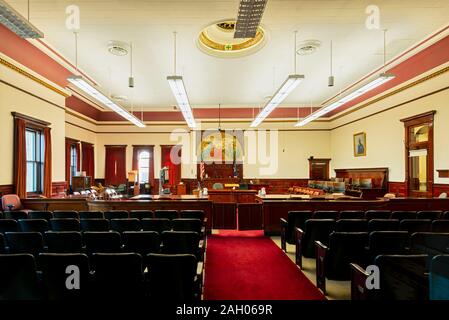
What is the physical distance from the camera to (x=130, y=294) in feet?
7.97

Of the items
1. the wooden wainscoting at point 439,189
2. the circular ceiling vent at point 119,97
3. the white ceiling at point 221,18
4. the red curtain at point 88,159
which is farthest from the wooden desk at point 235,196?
the red curtain at point 88,159

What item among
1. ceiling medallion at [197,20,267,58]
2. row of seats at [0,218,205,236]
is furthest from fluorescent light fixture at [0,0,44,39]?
ceiling medallion at [197,20,267,58]

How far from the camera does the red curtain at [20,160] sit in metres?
6.75

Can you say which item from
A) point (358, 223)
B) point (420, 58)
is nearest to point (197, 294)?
point (358, 223)

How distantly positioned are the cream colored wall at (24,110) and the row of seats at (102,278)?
5.44 meters

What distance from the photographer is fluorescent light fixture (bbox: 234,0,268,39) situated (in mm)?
3804

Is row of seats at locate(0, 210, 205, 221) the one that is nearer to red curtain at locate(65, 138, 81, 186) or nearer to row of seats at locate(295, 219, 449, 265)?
row of seats at locate(295, 219, 449, 265)

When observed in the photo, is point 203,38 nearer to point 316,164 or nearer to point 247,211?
point 247,211

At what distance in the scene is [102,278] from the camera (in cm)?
242

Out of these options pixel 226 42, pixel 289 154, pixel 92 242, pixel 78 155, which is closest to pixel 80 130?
pixel 78 155

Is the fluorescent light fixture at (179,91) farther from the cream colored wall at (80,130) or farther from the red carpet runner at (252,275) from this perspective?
the cream colored wall at (80,130)

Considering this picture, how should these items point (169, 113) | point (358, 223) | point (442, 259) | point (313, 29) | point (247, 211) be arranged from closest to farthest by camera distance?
point (442, 259) → point (358, 223) → point (313, 29) → point (247, 211) → point (169, 113)

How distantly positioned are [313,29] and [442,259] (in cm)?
563

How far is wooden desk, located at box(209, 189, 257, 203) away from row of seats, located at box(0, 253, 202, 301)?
5.92 metres
